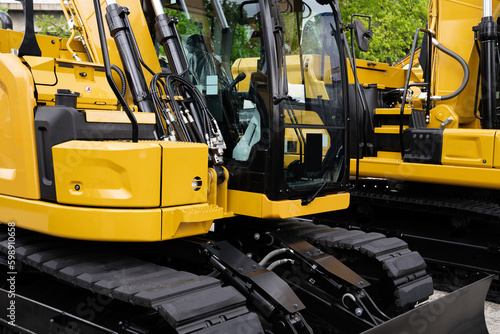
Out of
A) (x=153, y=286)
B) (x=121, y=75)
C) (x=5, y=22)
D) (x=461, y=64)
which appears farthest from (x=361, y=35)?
(x=5, y=22)

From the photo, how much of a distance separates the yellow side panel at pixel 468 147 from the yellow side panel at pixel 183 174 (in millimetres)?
3192

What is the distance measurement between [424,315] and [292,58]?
1.95 metres

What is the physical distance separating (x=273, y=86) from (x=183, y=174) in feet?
2.83

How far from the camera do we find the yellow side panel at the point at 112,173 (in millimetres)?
3295

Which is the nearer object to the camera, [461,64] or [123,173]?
[123,173]

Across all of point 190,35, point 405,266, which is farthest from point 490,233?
point 190,35

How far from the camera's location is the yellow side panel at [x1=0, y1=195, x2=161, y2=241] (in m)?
3.33

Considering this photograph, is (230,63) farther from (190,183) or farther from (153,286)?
(153,286)

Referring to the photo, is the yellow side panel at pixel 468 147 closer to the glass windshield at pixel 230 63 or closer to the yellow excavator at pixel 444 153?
the yellow excavator at pixel 444 153

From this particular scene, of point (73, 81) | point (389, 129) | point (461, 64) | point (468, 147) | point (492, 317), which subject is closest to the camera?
point (73, 81)

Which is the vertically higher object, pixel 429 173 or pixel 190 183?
pixel 190 183

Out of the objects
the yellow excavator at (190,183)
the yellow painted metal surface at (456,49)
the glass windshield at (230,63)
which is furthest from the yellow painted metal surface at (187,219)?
the yellow painted metal surface at (456,49)

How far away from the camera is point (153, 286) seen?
3209 mm

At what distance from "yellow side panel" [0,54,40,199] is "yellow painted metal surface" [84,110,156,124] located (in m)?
0.37
